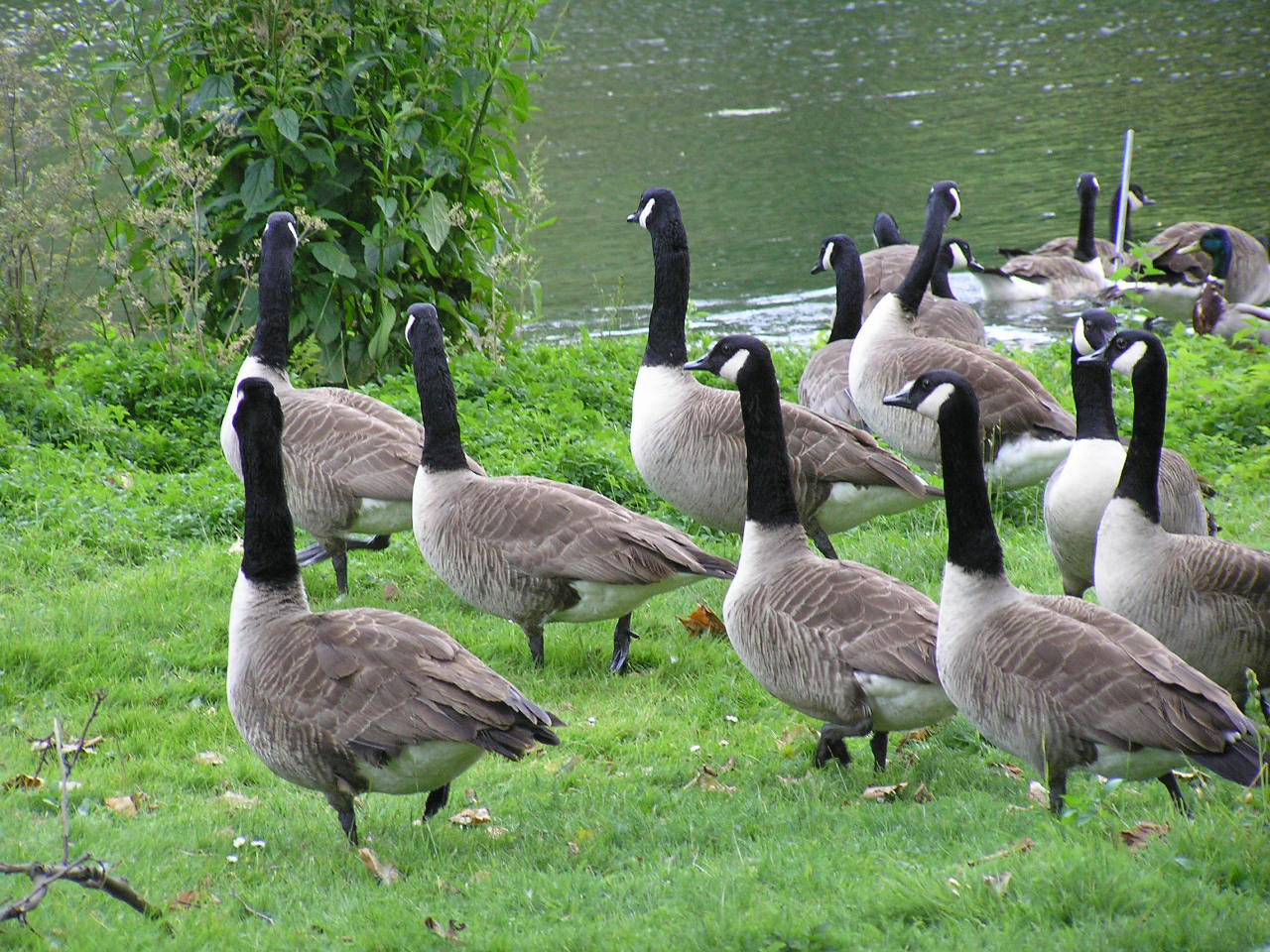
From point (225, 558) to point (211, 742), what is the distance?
225 centimetres

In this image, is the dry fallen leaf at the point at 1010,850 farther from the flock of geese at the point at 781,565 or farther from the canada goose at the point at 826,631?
the canada goose at the point at 826,631

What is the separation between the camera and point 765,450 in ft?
21.1

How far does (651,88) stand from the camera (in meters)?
32.6

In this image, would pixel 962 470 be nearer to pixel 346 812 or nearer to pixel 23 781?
pixel 346 812

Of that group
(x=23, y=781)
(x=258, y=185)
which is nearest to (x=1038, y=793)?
(x=23, y=781)

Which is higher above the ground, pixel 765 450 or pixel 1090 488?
pixel 765 450

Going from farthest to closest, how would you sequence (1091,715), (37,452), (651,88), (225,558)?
(651,88)
(37,452)
(225,558)
(1091,715)

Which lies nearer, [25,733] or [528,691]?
[25,733]

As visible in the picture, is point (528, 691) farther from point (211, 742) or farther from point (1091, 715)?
point (1091, 715)

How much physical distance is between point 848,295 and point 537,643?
5.43 metres

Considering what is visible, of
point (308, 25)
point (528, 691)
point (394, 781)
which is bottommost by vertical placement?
point (528, 691)

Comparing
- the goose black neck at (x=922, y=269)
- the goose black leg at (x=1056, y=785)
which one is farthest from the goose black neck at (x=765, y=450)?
the goose black neck at (x=922, y=269)

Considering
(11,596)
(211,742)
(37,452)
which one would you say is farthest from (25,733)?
(37,452)

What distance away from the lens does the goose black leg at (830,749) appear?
5645mm
